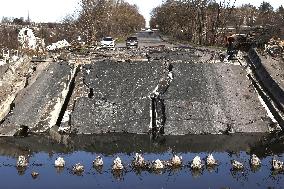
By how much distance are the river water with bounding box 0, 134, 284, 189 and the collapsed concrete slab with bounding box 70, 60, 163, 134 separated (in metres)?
0.80

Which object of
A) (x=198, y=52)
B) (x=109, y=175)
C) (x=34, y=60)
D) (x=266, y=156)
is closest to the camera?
(x=109, y=175)

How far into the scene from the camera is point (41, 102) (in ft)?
77.5

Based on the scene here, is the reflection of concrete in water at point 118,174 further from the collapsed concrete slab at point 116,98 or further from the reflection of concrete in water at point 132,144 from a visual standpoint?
the collapsed concrete slab at point 116,98

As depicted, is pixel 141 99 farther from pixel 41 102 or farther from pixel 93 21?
pixel 93 21

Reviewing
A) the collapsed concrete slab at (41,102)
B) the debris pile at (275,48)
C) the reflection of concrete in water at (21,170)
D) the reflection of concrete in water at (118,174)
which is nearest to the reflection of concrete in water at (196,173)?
the reflection of concrete in water at (118,174)

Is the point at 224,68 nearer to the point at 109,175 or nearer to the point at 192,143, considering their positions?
the point at 192,143

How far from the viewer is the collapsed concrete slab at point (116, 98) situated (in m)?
21.8

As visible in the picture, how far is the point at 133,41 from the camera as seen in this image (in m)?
42.0

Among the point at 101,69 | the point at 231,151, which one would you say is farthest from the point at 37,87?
the point at 231,151

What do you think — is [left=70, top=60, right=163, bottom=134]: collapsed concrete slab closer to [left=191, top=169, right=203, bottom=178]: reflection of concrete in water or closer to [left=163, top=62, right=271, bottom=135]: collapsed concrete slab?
[left=163, top=62, right=271, bottom=135]: collapsed concrete slab

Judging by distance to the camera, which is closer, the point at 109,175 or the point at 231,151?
the point at 109,175

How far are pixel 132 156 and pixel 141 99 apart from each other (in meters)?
5.90

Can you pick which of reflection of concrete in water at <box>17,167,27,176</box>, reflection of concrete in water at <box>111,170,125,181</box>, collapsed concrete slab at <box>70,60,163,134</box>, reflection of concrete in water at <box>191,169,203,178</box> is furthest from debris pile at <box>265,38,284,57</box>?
reflection of concrete in water at <box>17,167,27,176</box>

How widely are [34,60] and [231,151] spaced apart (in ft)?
49.5
